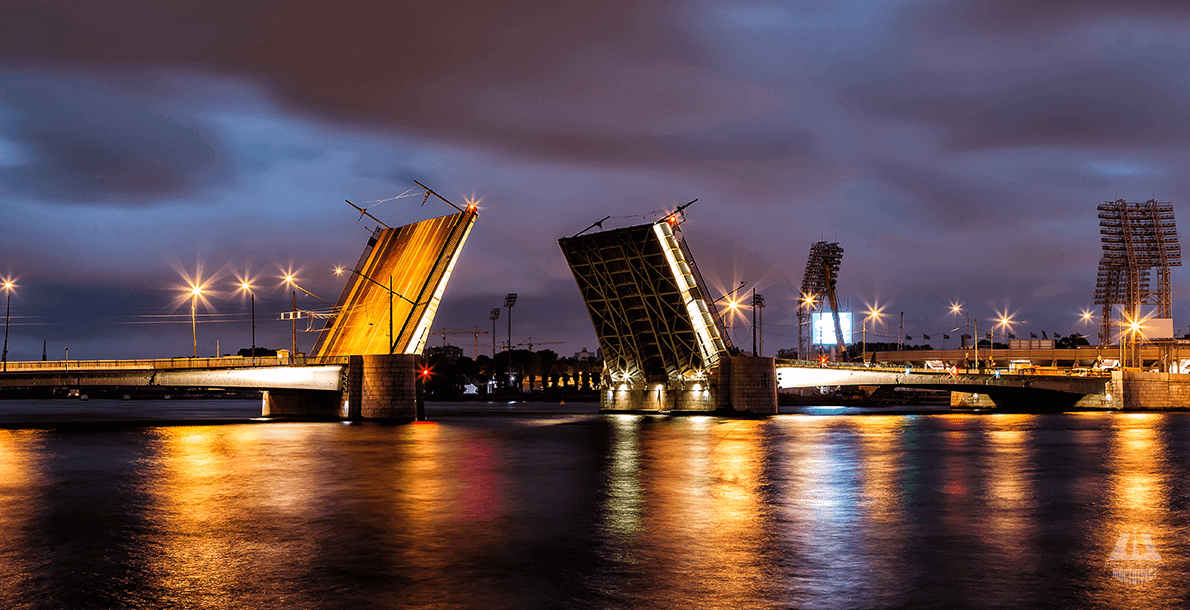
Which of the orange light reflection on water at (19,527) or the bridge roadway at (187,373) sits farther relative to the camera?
the bridge roadway at (187,373)

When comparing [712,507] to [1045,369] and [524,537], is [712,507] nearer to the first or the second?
[524,537]

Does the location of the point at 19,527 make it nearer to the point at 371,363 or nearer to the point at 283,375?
the point at 371,363

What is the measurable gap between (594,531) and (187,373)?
2080 inches

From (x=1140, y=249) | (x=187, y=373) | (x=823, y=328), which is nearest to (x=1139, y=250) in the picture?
(x=1140, y=249)

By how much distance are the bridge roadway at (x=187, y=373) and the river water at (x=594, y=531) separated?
27555 mm

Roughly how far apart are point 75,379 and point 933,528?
57.2 meters

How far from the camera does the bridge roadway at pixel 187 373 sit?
59.6m

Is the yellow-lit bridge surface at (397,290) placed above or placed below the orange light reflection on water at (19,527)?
above

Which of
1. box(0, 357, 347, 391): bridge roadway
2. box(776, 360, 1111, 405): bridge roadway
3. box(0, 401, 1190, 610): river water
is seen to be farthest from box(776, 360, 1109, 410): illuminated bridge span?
box(0, 401, 1190, 610): river water

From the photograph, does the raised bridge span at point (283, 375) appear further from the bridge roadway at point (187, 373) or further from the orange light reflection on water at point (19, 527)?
the orange light reflection on water at point (19, 527)

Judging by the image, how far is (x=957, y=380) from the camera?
85.2m

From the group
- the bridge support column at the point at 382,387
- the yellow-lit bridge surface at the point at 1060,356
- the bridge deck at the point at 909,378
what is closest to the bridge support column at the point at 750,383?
the bridge deck at the point at 909,378

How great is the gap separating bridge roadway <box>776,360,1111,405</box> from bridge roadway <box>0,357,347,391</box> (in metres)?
37.7

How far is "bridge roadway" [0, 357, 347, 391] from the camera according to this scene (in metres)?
59.6
